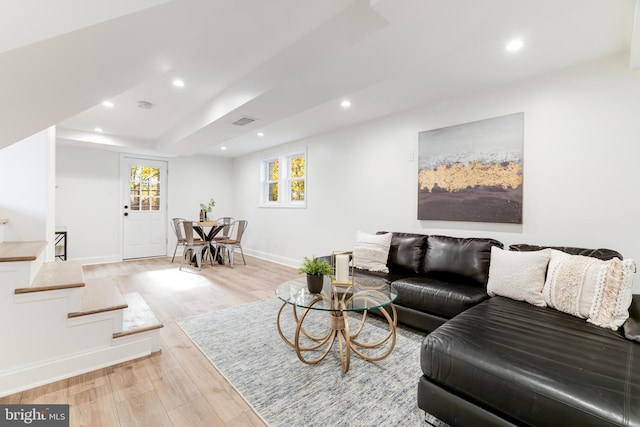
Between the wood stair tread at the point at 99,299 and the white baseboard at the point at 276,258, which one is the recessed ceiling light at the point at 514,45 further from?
the white baseboard at the point at 276,258

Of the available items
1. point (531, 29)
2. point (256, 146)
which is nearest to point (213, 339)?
point (531, 29)

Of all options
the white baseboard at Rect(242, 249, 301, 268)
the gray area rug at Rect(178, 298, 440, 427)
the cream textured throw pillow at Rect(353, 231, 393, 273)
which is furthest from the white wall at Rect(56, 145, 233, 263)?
the cream textured throw pillow at Rect(353, 231, 393, 273)

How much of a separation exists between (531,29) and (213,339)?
341cm

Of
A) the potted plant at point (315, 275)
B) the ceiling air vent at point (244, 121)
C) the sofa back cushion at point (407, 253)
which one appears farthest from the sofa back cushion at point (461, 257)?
the ceiling air vent at point (244, 121)

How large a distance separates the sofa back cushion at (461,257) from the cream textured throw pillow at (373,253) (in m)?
0.45

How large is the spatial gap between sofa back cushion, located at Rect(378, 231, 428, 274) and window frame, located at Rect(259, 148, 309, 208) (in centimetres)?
225

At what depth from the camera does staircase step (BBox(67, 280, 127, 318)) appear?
2.01 m

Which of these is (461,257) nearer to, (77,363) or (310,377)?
(310,377)

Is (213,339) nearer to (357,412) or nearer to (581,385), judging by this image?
(357,412)

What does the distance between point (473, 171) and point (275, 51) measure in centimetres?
229

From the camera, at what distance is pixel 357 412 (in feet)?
5.24

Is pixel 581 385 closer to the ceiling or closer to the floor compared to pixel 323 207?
closer to the floor

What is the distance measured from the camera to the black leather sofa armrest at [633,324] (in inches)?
59.2

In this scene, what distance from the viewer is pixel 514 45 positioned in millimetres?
2156
